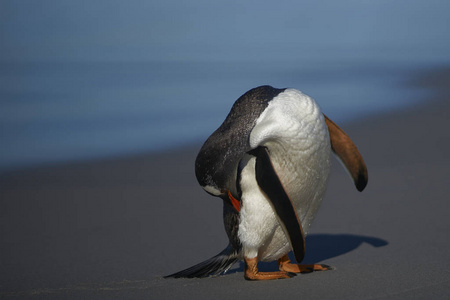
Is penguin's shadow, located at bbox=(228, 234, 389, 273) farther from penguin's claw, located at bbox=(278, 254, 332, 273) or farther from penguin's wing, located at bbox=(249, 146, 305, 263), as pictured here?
penguin's wing, located at bbox=(249, 146, 305, 263)

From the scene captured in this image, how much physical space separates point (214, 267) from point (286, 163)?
0.68 meters

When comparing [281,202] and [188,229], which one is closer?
[281,202]

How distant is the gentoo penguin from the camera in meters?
3.05

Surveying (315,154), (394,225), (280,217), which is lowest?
(394,225)

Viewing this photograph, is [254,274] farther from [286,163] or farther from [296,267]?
[286,163]

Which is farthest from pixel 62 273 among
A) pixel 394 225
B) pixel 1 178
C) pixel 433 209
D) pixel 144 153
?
pixel 144 153

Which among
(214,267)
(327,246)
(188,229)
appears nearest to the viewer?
(214,267)

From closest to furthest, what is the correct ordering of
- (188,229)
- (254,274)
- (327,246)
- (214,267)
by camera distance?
1. (254,274)
2. (214,267)
3. (327,246)
4. (188,229)

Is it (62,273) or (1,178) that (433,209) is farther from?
(1,178)

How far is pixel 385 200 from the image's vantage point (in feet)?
17.0

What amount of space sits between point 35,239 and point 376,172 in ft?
9.80

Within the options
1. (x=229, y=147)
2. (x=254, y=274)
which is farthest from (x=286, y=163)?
(x=254, y=274)

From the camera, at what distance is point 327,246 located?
13.7ft

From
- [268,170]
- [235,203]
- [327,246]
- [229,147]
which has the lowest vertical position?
[327,246]
